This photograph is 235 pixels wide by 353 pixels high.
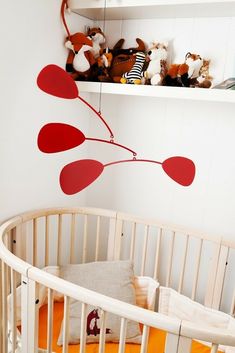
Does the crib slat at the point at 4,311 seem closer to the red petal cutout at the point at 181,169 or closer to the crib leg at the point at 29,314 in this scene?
the crib leg at the point at 29,314

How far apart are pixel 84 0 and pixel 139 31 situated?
35 cm

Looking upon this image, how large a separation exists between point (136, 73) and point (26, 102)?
1.87ft

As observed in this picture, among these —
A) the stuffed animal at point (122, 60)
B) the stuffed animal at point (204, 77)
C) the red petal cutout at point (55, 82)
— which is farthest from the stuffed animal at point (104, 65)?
the red petal cutout at point (55, 82)

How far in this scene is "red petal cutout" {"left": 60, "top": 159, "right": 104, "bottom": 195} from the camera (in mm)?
1405

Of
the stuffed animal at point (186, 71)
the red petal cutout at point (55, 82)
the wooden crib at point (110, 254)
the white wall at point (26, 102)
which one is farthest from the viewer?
the stuffed animal at point (186, 71)

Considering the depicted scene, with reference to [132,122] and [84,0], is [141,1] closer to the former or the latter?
[84,0]

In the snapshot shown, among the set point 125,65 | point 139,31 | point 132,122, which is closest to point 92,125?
point 132,122

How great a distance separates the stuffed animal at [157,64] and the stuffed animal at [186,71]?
59mm

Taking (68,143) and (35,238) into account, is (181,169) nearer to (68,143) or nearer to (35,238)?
(68,143)

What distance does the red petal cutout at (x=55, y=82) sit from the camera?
1244 mm

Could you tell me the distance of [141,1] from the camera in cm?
162

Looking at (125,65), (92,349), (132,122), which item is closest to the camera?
(92,349)

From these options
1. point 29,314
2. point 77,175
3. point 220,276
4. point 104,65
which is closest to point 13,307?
point 29,314

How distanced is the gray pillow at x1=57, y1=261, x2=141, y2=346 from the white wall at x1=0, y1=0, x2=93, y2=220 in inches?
17.3
